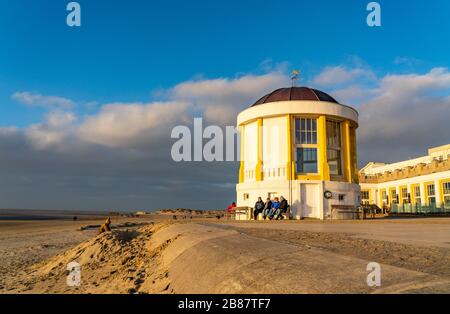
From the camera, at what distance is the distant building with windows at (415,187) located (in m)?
46.1

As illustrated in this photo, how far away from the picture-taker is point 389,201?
59438 mm

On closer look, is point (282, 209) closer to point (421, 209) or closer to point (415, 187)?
point (421, 209)

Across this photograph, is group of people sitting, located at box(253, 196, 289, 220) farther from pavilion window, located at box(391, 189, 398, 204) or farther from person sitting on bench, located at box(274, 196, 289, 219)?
pavilion window, located at box(391, 189, 398, 204)

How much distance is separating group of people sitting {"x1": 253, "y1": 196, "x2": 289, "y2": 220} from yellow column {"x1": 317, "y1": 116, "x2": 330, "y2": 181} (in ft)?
15.2

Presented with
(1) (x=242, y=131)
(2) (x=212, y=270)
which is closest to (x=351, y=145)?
(1) (x=242, y=131)

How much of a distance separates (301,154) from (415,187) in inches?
1170

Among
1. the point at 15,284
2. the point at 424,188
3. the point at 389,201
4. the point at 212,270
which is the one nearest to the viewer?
the point at 212,270

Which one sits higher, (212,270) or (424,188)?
(424,188)

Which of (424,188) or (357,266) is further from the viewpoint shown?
(424,188)

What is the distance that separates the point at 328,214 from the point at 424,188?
90.2 ft

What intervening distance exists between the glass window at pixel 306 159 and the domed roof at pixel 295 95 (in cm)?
442

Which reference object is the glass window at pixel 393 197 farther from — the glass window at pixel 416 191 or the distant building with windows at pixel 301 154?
the distant building with windows at pixel 301 154
